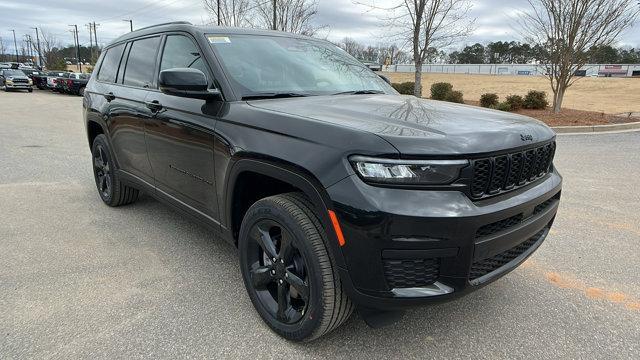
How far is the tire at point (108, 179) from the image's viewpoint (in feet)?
15.5

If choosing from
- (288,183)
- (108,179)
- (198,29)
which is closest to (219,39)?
(198,29)

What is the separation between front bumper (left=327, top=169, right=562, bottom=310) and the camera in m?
1.98

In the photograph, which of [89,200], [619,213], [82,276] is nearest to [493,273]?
[82,276]

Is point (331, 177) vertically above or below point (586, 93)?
below

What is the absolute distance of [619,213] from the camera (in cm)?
492

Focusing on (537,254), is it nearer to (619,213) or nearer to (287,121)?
(619,213)

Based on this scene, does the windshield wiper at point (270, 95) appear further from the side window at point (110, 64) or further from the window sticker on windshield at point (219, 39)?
the side window at point (110, 64)

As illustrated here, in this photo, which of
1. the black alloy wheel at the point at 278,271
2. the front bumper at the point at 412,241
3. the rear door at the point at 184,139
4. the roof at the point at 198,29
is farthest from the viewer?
the roof at the point at 198,29

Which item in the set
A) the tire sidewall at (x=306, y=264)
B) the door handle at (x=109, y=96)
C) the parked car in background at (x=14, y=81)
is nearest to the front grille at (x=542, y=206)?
the tire sidewall at (x=306, y=264)

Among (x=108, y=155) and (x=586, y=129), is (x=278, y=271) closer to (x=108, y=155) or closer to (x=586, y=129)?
(x=108, y=155)

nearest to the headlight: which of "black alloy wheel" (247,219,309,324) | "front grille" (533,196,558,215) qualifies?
"black alloy wheel" (247,219,309,324)

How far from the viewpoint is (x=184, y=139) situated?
10.5 ft

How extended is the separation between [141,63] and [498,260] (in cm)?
339

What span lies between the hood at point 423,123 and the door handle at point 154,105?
3.56 feet
